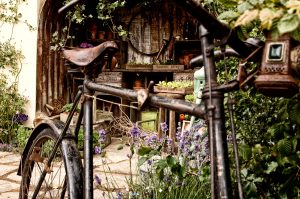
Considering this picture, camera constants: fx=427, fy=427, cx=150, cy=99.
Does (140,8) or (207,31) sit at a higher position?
(140,8)

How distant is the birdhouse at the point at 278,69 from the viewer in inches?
36.0

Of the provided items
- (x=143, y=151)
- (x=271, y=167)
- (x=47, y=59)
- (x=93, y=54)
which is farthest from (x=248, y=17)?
(x=47, y=59)

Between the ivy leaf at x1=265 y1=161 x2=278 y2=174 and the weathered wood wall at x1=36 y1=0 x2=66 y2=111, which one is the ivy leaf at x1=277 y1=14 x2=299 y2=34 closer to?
the ivy leaf at x1=265 y1=161 x2=278 y2=174

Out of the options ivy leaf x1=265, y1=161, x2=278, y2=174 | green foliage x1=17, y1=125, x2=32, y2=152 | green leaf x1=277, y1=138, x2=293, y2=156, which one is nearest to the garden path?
green foliage x1=17, y1=125, x2=32, y2=152

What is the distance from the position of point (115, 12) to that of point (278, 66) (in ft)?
24.0

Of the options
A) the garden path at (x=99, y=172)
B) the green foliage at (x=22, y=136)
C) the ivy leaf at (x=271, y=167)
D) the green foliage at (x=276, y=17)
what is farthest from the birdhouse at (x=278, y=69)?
the green foliage at (x=22, y=136)

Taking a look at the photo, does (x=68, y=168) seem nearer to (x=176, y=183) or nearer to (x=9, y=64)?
(x=176, y=183)

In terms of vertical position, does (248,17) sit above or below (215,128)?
above

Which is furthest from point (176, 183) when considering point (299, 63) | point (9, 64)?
point (9, 64)

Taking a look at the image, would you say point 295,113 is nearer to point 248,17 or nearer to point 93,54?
point 248,17

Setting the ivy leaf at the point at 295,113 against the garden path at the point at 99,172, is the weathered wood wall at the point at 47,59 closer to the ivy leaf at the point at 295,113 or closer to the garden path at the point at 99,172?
the garden path at the point at 99,172

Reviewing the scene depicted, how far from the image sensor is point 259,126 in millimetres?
1842

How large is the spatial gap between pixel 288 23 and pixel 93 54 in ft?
3.28

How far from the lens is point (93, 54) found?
1.73 m
